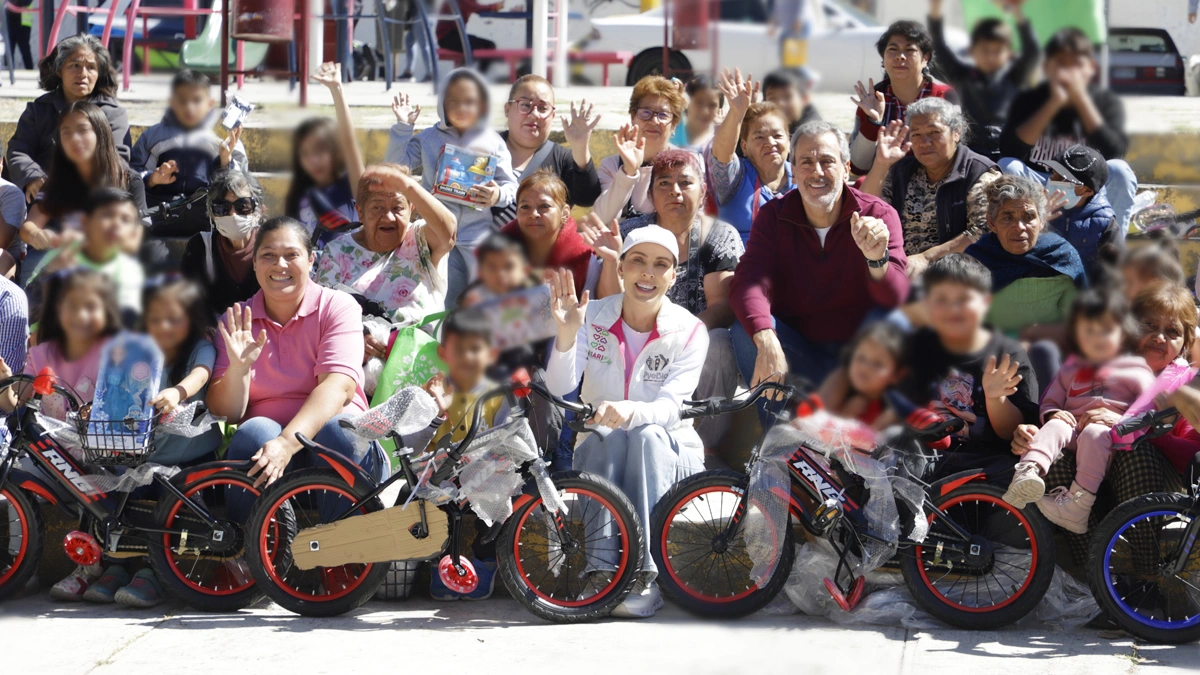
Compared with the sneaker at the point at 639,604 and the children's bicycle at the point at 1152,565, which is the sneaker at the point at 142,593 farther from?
the children's bicycle at the point at 1152,565

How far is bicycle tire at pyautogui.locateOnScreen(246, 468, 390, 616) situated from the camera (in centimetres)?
373

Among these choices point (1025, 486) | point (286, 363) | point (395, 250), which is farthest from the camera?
point (1025, 486)

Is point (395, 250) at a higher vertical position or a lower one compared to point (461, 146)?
lower

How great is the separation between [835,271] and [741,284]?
0.31m

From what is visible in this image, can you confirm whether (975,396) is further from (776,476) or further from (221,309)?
(221,309)

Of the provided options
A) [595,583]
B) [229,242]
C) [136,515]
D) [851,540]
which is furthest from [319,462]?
[851,540]

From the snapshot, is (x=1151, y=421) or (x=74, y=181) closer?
(x=74, y=181)

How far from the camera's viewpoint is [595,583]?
371 centimetres

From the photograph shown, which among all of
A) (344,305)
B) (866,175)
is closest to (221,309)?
(344,305)

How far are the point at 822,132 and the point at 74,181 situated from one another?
1163 mm

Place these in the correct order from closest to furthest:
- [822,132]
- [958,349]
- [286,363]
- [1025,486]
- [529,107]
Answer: [958,349] < [822,132] < [529,107] < [286,363] < [1025,486]

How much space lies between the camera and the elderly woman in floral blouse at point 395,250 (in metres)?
2.26

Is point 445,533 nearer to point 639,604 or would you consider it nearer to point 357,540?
point 357,540

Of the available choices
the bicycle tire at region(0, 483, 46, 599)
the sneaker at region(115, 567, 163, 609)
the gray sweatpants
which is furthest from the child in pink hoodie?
the bicycle tire at region(0, 483, 46, 599)
